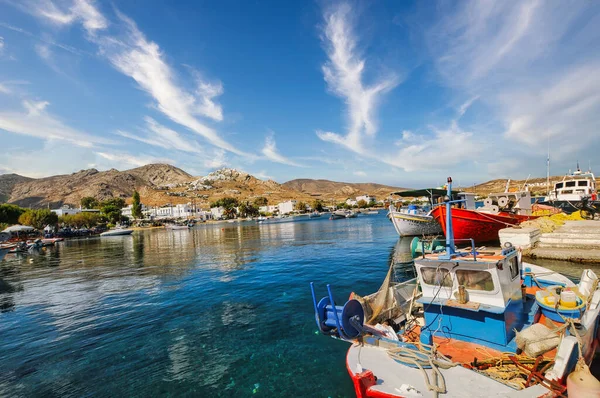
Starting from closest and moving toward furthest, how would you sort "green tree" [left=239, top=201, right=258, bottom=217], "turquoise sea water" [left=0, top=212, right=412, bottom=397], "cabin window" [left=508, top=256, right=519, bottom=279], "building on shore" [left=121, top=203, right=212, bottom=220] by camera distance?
1. "cabin window" [left=508, top=256, right=519, bottom=279]
2. "turquoise sea water" [left=0, top=212, right=412, bottom=397]
3. "building on shore" [left=121, top=203, right=212, bottom=220]
4. "green tree" [left=239, top=201, right=258, bottom=217]

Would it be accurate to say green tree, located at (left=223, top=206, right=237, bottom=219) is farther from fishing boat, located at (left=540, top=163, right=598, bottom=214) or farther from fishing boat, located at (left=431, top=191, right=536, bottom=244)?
fishing boat, located at (left=540, top=163, right=598, bottom=214)

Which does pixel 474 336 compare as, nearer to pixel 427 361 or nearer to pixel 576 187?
pixel 427 361

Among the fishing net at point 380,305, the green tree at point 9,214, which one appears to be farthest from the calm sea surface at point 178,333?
the green tree at point 9,214

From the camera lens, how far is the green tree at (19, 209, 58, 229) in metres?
85.2

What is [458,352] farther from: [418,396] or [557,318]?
[557,318]

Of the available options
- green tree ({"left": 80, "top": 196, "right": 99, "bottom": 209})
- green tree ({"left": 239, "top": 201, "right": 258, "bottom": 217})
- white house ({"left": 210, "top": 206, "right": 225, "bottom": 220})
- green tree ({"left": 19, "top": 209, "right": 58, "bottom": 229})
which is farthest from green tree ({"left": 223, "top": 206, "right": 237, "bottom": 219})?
green tree ({"left": 80, "top": 196, "right": 99, "bottom": 209})

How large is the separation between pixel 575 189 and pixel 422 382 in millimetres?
55274

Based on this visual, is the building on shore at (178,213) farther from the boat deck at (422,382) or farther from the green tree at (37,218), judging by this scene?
the boat deck at (422,382)

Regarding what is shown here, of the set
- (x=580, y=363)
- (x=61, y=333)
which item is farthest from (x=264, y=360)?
(x=61, y=333)

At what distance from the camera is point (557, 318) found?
343 inches

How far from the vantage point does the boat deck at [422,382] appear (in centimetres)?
592

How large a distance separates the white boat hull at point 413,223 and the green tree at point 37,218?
10902 centimetres

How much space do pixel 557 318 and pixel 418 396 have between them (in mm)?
6343

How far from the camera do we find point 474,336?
8500 mm
